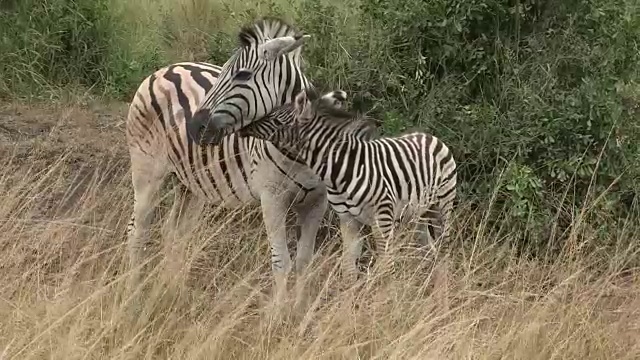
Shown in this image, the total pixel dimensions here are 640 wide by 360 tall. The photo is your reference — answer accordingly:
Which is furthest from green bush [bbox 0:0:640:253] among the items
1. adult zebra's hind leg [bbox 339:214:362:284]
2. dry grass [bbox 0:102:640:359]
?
adult zebra's hind leg [bbox 339:214:362:284]

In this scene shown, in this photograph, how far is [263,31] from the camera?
4.59 meters

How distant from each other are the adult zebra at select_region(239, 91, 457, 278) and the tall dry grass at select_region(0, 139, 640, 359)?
0.29 m

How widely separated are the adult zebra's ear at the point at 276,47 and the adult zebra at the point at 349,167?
25cm

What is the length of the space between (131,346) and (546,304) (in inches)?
77.9

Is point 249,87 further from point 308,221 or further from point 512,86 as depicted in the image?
point 512,86

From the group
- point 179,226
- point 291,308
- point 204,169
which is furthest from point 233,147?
point 291,308

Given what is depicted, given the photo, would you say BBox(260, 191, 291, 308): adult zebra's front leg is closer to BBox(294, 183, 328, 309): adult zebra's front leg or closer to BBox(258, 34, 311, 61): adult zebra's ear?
BBox(294, 183, 328, 309): adult zebra's front leg

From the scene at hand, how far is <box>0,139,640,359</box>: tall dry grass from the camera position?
11.9 ft

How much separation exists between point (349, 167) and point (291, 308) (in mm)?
827

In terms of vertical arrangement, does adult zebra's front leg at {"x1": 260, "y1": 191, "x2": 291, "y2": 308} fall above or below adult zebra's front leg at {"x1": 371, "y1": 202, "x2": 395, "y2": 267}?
below

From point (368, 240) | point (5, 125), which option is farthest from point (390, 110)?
point (5, 125)

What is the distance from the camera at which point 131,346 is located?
12.0 feet

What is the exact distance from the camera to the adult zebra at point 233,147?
442 centimetres

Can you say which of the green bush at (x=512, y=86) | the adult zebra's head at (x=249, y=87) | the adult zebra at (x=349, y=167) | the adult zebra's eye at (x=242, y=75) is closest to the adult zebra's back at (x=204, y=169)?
the adult zebra at (x=349, y=167)
